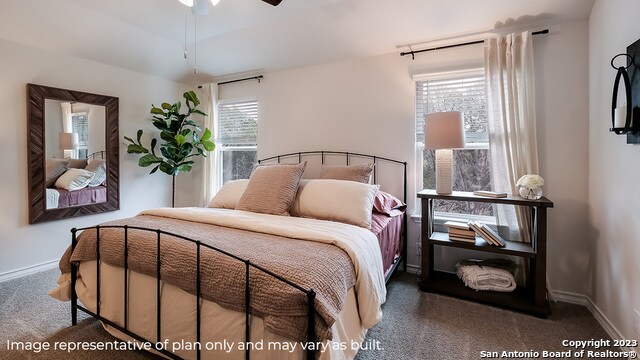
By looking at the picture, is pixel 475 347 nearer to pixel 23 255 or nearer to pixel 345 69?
pixel 345 69

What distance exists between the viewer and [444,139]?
227 centimetres

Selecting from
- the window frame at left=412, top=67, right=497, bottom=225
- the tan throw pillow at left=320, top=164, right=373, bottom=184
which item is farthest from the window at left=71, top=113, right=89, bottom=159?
the window frame at left=412, top=67, right=497, bottom=225

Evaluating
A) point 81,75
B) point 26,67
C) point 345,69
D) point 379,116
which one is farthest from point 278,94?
point 26,67

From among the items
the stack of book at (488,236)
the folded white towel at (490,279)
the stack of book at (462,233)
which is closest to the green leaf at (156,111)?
the stack of book at (462,233)

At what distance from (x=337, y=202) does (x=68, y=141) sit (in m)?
2.97

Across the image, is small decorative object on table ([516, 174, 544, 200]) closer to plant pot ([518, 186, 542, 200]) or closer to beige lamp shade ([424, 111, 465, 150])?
plant pot ([518, 186, 542, 200])

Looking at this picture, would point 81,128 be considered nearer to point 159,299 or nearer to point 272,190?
point 272,190

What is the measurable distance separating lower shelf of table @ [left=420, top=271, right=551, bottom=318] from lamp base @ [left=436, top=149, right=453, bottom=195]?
2.57ft

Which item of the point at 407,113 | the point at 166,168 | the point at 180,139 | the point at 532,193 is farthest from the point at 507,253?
the point at 166,168

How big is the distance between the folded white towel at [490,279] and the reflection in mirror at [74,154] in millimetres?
3949

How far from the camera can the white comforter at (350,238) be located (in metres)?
1.53

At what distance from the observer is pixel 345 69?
10.4 ft

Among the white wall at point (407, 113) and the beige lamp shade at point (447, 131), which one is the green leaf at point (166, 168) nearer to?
the white wall at point (407, 113)

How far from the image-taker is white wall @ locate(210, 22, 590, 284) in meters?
2.28
